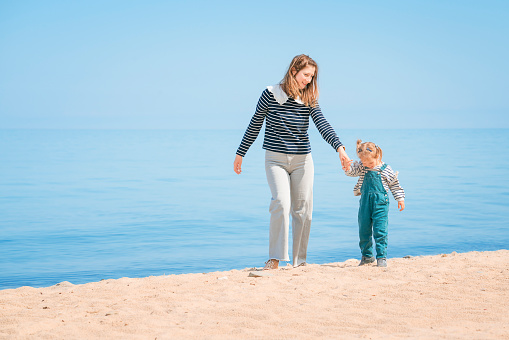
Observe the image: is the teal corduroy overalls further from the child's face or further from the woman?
the woman

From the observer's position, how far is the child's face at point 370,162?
18.8 ft

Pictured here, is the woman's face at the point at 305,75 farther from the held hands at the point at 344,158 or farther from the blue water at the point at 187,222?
the blue water at the point at 187,222

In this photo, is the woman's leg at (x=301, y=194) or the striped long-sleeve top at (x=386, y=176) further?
the striped long-sleeve top at (x=386, y=176)

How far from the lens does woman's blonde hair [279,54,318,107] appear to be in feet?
18.0

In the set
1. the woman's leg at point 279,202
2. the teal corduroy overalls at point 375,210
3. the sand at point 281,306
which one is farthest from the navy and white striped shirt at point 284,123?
the sand at point 281,306

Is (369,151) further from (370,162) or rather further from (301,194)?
(301,194)

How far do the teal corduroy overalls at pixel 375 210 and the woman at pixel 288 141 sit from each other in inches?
17.5

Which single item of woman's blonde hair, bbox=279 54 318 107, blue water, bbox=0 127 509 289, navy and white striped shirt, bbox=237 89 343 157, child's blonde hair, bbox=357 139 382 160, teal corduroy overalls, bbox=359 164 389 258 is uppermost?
woman's blonde hair, bbox=279 54 318 107

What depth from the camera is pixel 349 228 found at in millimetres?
11648

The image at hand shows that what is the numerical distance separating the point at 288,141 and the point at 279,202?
1.93ft

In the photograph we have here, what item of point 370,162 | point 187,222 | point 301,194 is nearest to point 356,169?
point 370,162

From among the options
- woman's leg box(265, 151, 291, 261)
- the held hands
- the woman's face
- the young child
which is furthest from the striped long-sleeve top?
the woman's face

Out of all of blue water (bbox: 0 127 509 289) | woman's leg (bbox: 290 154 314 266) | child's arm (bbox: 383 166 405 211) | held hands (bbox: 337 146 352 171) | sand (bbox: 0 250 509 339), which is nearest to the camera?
sand (bbox: 0 250 509 339)

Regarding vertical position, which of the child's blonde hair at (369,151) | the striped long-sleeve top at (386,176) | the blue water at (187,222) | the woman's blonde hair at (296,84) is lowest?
the blue water at (187,222)
